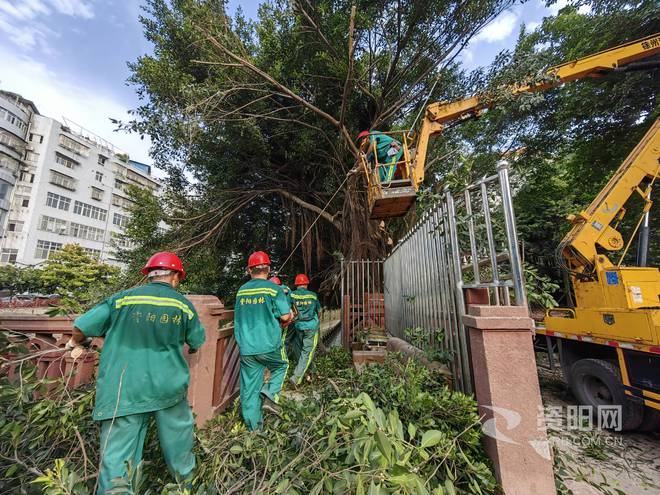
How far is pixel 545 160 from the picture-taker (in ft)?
28.7

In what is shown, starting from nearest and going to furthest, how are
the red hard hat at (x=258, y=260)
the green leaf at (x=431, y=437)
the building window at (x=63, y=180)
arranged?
1. the green leaf at (x=431, y=437)
2. the red hard hat at (x=258, y=260)
3. the building window at (x=63, y=180)

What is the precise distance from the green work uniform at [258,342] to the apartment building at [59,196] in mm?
23786

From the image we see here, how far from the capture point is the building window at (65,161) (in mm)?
27153

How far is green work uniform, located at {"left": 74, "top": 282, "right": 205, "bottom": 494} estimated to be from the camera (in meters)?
1.79

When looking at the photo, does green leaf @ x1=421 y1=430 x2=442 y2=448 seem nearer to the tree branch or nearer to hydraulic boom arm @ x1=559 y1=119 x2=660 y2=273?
hydraulic boom arm @ x1=559 y1=119 x2=660 y2=273

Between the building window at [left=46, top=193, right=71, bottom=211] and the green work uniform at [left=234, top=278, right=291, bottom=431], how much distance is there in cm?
3488

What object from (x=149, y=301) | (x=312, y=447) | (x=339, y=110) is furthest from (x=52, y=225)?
(x=312, y=447)

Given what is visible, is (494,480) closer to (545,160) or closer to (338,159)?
(338,159)

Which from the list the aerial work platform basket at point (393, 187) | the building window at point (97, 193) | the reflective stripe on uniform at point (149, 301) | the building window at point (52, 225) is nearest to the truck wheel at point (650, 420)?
the aerial work platform basket at point (393, 187)

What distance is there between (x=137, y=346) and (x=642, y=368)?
5191 millimetres

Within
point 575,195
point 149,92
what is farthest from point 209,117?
point 575,195

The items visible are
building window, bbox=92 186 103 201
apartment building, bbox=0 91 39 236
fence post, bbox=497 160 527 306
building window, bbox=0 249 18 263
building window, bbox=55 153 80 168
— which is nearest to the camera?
fence post, bbox=497 160 527 306

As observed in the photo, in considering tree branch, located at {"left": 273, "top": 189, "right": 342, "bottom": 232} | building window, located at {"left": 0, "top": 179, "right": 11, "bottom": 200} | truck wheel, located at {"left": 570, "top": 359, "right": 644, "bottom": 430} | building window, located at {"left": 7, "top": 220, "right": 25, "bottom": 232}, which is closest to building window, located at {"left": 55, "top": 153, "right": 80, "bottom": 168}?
building window, located at {"left": 0, "top": 179, "right": 11, "bottom": 200}

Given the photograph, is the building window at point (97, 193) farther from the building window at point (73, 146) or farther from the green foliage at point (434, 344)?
the green foliage at point (434, 344)
